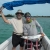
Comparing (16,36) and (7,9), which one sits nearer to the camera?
(7,9)

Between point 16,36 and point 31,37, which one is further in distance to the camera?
point 16,36

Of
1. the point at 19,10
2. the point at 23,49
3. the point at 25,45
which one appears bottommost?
the point at 23,49

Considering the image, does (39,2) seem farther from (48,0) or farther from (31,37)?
(31,37)

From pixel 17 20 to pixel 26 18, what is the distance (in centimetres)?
43

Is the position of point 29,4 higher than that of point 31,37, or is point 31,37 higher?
point 29,4

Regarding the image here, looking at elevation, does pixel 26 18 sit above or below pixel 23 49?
above

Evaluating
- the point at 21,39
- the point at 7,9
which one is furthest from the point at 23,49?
the point at 7,9

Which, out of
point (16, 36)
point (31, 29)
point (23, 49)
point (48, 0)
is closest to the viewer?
point (48, 0)

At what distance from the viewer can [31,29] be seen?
5.59 m

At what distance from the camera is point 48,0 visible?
524cm

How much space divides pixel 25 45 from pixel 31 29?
0.50m

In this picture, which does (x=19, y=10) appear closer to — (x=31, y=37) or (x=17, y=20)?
(x=17, y=20)

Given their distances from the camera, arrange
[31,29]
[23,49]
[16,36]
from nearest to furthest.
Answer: [31,29]
[16,36]
[23,49]

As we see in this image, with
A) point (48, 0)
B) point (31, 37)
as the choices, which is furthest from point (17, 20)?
point (48, 0)
